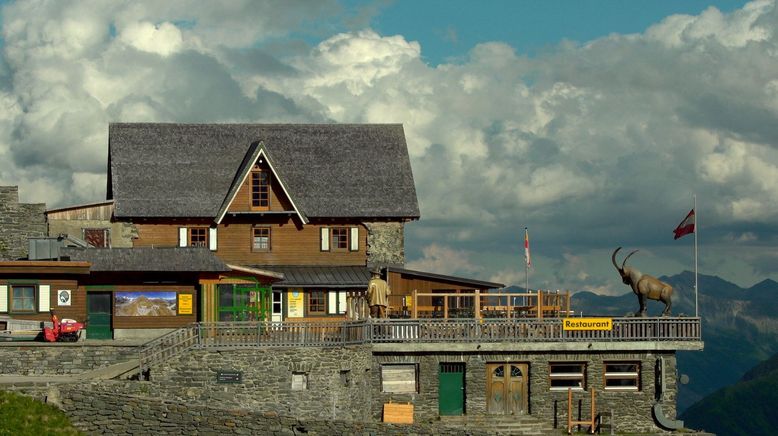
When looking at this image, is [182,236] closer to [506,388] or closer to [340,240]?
[340,240]

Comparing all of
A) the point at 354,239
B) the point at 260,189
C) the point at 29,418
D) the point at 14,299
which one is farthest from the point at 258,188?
the point at 29,418

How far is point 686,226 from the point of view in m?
52.7

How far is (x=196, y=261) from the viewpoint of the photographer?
52.4 m

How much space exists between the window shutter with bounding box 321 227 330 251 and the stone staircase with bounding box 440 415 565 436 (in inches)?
640

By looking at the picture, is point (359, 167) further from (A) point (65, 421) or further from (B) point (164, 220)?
(A) point (65, 421)

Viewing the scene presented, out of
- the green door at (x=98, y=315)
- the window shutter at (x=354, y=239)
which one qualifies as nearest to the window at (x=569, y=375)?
the window shutter at (x=354, y=239)

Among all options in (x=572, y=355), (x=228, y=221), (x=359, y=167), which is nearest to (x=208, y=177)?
(x=228, y=221)

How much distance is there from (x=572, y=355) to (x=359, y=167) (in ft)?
65.5

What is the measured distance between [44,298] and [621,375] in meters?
21.8

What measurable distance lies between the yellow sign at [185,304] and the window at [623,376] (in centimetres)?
1618

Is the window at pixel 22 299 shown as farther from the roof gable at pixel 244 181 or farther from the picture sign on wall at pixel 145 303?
the roof gable at pixel 244 181

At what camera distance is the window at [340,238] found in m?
63.0

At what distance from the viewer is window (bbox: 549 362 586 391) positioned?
49188 mm

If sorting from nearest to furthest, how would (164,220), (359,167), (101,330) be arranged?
(101,330) → (164,220) → (359,167)
